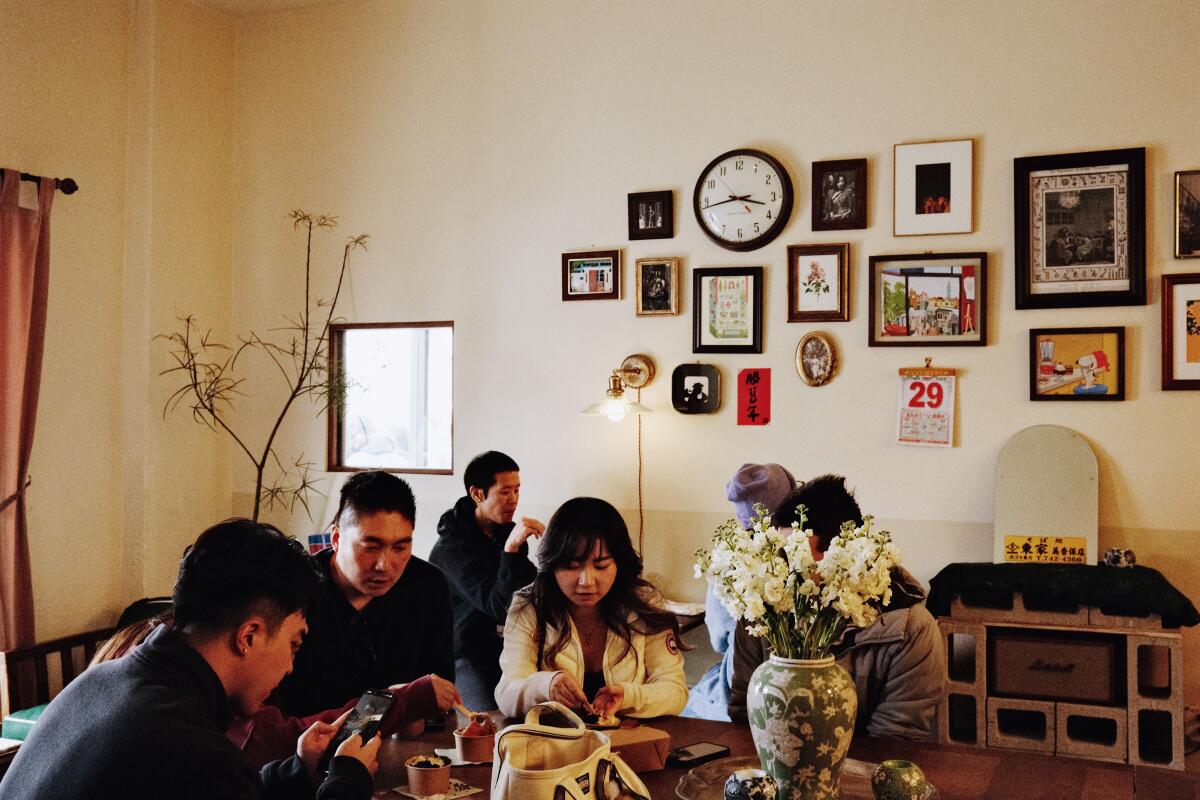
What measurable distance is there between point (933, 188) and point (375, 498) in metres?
2.57

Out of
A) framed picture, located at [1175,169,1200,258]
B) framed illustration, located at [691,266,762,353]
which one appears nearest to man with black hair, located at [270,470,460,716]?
framed illustration, located at [691,266,762,353]

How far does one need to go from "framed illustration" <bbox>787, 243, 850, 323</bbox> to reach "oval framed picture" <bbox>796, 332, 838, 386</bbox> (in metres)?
0.08

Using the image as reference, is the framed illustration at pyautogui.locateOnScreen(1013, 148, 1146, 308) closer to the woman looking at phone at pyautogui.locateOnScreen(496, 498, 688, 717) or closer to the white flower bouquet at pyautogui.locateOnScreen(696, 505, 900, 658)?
the woman looking at phone at pyautogui.locateOnScreen(496, 498, 688, 717)

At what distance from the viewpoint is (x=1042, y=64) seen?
400cm

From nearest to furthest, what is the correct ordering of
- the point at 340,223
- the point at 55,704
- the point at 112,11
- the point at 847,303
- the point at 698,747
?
the point at 55,704
the point at 698,747
the point at 847,303
the point at 112,11
the point at 340,223

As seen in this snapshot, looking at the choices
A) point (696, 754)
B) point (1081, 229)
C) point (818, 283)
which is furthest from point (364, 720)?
point (1081, 229)

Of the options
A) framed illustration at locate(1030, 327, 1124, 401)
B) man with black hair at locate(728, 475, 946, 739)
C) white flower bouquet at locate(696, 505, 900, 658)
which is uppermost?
framed illustration at locate(1030, 327, 1124, 401)

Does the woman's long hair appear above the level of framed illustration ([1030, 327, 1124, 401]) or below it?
below

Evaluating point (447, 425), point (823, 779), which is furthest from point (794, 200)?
point (823, 779)

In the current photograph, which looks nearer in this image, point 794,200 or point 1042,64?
point 1042,64

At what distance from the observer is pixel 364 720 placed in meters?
2.03

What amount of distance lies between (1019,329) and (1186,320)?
547mm

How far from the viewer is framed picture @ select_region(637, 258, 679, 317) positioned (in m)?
4.53

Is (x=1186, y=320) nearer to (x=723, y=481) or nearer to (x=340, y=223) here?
(x=723, y=481)
